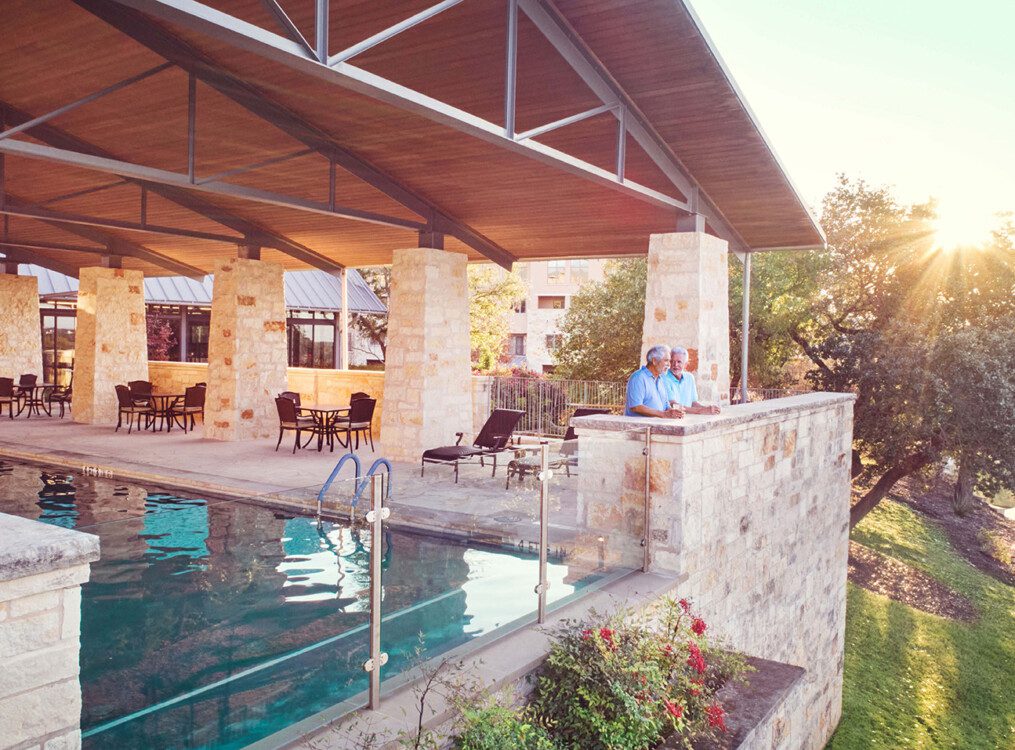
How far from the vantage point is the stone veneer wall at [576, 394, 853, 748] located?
18.9 feet

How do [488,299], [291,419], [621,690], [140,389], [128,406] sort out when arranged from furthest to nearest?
[488,299]
[140,389]
[128,406]
[291,419]
[621,690]

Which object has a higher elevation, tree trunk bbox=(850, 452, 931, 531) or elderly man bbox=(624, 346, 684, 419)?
elderly man bbox=(624, 346, 684, 419)

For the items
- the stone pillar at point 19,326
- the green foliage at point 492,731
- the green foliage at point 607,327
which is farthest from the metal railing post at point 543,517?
the stone pillar at point 19,326

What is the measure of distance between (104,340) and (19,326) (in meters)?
3.91

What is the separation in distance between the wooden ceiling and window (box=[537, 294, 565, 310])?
91.3 feet

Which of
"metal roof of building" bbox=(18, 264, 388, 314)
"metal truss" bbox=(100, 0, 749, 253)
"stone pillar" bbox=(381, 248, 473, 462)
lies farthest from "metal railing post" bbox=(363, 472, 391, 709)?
"metal roof of building" bbox=(18, 264, 388, 314)

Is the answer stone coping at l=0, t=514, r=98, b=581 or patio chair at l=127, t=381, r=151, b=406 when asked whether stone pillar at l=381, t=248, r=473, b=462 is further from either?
stone coping at l=0, t=514, r=98, b=581

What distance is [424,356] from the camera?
1148 centimetres

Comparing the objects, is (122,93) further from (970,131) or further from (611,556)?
(970,131)

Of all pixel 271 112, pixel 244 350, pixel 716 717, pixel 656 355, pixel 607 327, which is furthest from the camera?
pixel 607 327

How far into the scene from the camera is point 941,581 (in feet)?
60.3

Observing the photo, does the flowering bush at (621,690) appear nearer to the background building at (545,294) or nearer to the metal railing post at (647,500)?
the metal railing post at (647,500)

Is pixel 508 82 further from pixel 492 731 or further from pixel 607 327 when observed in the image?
pixel 607 327

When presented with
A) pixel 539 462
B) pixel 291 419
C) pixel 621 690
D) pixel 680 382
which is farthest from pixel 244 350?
pixel 621 690
